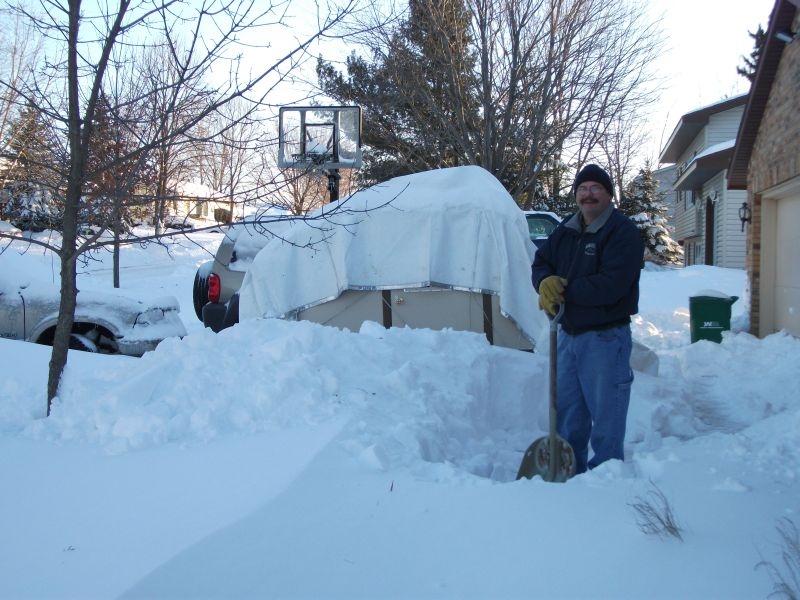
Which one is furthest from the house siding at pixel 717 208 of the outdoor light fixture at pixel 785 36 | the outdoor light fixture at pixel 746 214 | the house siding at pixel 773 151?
the outdoor light fixture at pixel 785 36

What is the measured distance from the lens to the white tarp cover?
280 inches

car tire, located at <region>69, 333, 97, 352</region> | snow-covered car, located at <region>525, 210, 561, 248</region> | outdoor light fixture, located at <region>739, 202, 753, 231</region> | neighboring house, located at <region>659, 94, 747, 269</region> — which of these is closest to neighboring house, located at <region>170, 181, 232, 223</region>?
car tire, located at <region>69, 333, 97, 352</region>

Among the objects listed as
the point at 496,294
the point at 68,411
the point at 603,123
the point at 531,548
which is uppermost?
the point at 603,123

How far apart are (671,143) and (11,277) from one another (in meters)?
29.4

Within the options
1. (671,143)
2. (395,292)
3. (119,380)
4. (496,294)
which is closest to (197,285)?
(395,292)

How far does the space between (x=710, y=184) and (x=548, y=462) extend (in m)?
Result: 26.0

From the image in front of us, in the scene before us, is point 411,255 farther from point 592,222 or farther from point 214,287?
point 214,287

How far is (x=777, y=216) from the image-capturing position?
10062 millimetres

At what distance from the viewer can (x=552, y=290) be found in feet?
14.0

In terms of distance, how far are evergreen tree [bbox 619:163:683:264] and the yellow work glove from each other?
103ft

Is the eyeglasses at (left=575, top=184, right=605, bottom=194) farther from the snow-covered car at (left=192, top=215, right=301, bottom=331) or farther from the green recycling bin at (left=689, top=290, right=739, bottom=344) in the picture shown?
the green recycling bin at (left=689, top=290, right=739, bottom=344)

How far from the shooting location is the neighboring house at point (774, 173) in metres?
8.81

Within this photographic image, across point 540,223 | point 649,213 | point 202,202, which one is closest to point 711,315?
point 540,223

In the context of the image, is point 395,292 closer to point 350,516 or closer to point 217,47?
point 217,47
